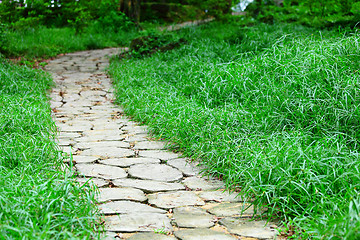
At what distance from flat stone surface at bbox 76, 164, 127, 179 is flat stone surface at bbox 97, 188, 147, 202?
0.28 meters

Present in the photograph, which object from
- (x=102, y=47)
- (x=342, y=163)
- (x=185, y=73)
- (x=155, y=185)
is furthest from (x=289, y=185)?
(x=102, y=47)

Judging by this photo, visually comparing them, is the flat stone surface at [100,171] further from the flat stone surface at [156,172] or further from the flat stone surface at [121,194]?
the flat stone surface at [121,194]

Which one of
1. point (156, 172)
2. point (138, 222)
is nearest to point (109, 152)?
point (156, 172)

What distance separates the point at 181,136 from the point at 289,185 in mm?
1636

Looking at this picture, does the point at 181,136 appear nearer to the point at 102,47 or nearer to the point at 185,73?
the point at 185,73

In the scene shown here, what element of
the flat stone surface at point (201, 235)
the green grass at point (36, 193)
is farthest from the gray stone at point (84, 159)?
the flat stone surface at point (201, 235)

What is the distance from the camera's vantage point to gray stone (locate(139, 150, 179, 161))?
12.5 feet

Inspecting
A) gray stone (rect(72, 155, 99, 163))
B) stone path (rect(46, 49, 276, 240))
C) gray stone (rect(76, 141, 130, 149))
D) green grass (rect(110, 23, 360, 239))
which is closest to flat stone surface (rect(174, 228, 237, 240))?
stone path (rect(46, 49, 276, 240))

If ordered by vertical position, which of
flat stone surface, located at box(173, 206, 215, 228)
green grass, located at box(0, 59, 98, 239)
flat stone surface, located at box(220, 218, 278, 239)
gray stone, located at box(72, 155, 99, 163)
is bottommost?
flat stone surface, located at box(220, 218, 278, 239)

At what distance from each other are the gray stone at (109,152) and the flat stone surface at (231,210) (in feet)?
4.53

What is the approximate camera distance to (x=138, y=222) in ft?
8.18

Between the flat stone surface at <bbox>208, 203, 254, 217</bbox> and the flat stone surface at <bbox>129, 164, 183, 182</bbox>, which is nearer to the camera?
the flat stone surface at <bbox>208, 203, 254, 217</bbox>

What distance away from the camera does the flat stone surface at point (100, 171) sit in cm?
328

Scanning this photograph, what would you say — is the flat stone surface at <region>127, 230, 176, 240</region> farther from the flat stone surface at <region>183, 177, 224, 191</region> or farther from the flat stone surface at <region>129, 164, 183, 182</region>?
the flat stone surface at <region>129, 164, 183, 182</region>
